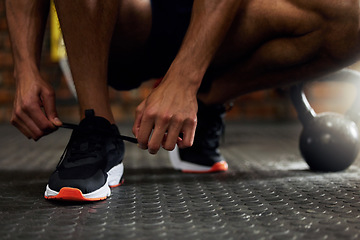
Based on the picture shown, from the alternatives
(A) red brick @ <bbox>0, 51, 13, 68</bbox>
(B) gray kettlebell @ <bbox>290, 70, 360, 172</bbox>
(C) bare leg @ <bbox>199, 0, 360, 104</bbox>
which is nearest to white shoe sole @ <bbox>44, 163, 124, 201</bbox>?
(C) bare leg @ <bbox>199, 0, 360, 104</bbox>

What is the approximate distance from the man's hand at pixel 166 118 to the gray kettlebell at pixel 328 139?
0.60 meters

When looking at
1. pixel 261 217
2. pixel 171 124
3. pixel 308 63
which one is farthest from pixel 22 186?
pixel 308 63

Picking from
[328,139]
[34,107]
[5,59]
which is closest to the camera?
[34,107]

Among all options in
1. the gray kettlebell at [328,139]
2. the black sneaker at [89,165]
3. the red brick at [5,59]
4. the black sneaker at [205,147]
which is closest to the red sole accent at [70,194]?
the black sneaker at [89,165]

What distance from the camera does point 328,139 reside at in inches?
45.2

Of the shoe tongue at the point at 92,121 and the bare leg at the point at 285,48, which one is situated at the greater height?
the bare leg at the point at 285,48

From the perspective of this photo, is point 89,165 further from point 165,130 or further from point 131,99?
point 131,99

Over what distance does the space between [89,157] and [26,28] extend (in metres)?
0.35

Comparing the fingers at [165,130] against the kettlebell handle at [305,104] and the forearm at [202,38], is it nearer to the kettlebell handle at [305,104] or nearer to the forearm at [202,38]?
the forearm at [202,38]

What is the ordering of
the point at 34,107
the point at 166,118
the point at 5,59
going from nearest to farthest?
the point at 166,118
the point at 34,107
the point at 5,59

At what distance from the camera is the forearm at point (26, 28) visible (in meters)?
0.89

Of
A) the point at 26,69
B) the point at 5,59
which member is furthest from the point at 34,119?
the point at 5,59

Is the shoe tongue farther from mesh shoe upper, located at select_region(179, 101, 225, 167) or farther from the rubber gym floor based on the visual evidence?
mesh shoe upper, located at select_region(179, 101, 225, 167)

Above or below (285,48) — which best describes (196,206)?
below
